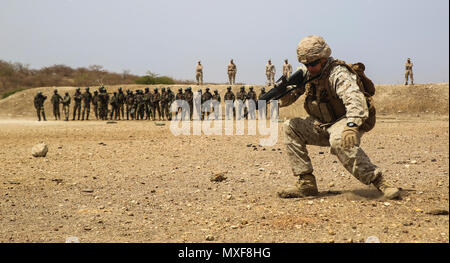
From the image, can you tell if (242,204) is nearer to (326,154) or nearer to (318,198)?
(318,198)

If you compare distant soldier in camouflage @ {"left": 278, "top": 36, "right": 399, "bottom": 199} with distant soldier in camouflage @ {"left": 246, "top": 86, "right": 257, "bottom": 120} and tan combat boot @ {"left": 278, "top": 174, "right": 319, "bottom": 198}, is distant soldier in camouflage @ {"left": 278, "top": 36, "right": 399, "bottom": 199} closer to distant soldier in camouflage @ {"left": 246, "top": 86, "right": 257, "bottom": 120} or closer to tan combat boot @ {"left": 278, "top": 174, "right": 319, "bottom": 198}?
tan combat boot @ {"left": 278, "top": 174, "right": 319, "bottom": 198}

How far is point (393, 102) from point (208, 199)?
24.9 metres

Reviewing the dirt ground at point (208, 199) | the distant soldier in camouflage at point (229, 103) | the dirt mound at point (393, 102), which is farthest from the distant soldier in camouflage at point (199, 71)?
the dirt ground at point (208, 199)

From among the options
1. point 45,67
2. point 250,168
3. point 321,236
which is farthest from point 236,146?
point 45,67

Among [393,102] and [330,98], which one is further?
[393,102]

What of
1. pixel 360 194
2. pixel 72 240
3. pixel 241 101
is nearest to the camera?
pixel 72 240

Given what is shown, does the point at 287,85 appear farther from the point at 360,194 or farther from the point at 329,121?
the point at 360,194

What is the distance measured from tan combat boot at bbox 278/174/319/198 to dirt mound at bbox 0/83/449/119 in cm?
2024

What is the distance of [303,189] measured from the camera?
15.8 feet

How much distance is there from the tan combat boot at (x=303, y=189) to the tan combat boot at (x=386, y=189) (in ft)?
2.19

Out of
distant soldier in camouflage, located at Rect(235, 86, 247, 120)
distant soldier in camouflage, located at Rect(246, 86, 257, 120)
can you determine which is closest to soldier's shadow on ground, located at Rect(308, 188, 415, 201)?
distant soldier in camouflage, located at Rect(246, 86, 257, 120)

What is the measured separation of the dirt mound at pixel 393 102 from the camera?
87.5ft

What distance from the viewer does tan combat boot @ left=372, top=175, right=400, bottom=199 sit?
14.0 ft

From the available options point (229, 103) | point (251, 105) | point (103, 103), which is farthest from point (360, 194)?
point (229, 103)
